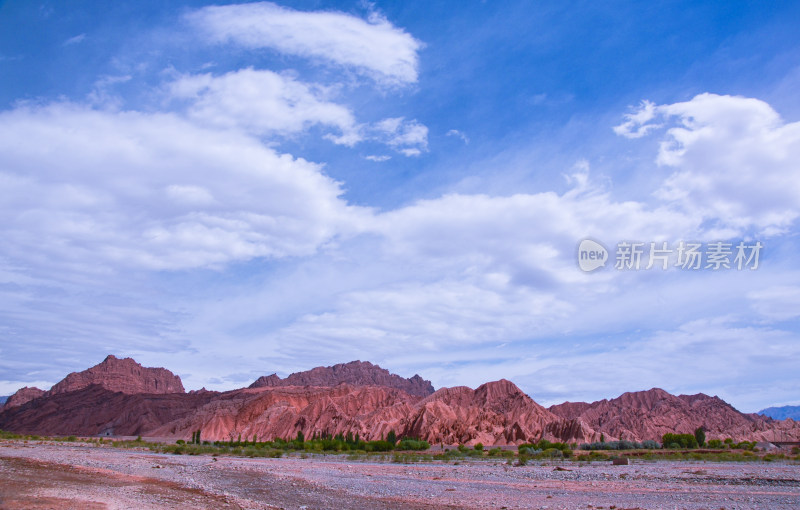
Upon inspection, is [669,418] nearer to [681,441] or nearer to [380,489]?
[681,441]

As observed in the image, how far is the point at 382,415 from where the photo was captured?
125 metres

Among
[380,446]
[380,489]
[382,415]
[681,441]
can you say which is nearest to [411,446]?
[380,446]

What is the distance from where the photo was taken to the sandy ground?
69.8ft

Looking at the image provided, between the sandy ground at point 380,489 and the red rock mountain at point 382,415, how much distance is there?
257 ft

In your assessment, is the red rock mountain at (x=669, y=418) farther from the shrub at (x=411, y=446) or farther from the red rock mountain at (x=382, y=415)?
the shrub at (x=411, y=446)

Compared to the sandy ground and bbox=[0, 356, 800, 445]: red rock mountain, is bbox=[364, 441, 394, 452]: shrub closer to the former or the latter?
bbox=[0, 356, 800, 445]: red rock mountain

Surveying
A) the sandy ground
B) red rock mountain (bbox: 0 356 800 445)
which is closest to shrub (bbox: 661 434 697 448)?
red rock mountain (bbox: 0 356 800 445)

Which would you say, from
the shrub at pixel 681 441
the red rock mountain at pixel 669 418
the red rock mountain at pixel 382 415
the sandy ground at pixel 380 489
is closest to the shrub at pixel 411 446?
the red rock mountain at pixel 382 415

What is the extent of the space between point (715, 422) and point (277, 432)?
10639 centimetres

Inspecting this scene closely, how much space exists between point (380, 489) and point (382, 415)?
99.4 metres

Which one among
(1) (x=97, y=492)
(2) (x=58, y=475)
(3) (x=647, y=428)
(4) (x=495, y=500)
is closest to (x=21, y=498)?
(1) (x=97, y=492)

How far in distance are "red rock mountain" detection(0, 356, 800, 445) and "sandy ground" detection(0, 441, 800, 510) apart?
3088 inches

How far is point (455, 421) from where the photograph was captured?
390 ft

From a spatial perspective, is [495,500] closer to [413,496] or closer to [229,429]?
[413,496]
